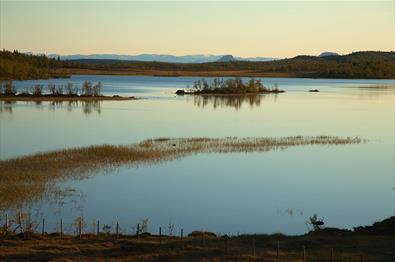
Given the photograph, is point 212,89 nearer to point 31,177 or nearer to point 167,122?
point 167,122

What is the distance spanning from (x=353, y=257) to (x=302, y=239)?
2.29 meters

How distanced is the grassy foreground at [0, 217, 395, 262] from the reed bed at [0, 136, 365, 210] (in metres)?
5.73

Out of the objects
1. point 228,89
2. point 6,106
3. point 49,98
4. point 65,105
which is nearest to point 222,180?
point 6,106

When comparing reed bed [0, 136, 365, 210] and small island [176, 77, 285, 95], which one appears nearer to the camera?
reed bed [0, 136, 365, 210]

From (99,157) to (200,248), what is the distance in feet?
54.7

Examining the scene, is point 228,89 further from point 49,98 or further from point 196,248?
point 196,248

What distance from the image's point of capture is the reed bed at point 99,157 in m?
22.8

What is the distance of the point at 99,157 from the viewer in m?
30.2

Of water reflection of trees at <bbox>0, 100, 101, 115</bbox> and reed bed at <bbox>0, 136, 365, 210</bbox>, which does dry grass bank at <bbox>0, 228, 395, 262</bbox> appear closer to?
reed bed at <bbox>0, 136, 365, 210</bbox>

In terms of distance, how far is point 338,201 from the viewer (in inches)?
Answer: 888

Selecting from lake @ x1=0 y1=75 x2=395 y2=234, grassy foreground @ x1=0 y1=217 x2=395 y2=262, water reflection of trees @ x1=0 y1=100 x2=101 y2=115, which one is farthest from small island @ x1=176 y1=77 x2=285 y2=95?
grassy foreground @ x1=0 y1=217 x2=395 y2=262

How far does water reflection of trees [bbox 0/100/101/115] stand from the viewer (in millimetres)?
59444

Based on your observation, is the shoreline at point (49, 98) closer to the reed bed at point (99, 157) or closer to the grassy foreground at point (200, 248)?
the reed bed at point (99, 157)

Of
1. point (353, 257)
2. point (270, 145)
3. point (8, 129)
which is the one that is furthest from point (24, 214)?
point (8, 129)
